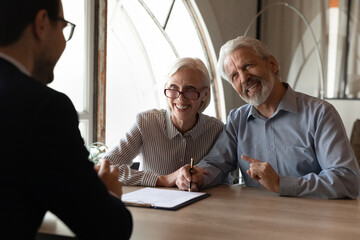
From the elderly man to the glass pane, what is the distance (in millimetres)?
1277

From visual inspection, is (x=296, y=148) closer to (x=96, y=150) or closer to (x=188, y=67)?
(x=188, y=67)

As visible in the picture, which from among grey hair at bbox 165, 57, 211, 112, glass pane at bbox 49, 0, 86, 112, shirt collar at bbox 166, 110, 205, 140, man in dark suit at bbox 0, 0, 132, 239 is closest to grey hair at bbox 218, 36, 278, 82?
grey hair at bbox 165, 57, 211, 112

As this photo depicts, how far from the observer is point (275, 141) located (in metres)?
2.58

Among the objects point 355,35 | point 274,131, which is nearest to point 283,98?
point 274,131

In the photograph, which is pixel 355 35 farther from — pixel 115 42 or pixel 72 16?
pixel 72 16

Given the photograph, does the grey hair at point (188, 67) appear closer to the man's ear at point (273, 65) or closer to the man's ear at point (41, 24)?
the man's ear at point (273, 65)

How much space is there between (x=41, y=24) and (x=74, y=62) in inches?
102

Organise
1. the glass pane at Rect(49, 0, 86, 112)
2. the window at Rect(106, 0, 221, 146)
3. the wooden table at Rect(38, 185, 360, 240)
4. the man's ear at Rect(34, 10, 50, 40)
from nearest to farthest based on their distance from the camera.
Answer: the man's ear at Rect(34, 10, 50, 40)
the wooden table at Rect(38, 185, 360, 240)
the glass pane at Rect(49, 0, 86, 112)
the window at Rect(106, 0, 221, 146)

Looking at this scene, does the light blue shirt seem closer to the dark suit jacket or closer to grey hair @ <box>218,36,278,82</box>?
grey hair @ <box>218,36,278,82</box>

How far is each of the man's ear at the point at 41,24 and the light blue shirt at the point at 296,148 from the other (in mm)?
1346

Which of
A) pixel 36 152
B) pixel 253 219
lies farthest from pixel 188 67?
pixel 36 152

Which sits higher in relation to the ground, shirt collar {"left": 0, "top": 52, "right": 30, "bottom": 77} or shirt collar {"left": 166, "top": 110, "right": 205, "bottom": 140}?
shirt collar {"left": 0, "top": 52, "right": 30, "bottom": 77}

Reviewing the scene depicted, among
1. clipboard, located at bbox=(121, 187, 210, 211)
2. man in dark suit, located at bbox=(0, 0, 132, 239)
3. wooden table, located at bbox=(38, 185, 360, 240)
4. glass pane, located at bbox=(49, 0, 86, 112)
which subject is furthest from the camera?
glass pane, located at bbox=(49, 0, 86, 112)

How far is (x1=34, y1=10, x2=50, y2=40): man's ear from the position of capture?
118 centimetres
